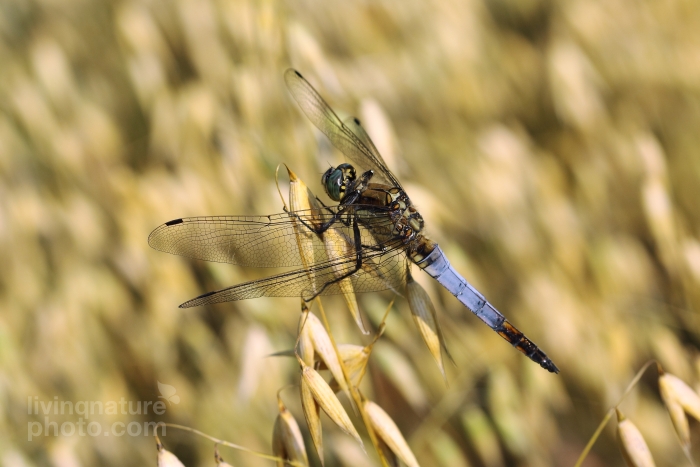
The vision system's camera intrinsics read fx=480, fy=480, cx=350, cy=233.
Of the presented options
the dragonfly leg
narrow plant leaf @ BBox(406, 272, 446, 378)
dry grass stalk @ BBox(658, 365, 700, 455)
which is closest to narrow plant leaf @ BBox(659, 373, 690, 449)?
dry grass stalk @ BBox(658, 365, 700, 455)

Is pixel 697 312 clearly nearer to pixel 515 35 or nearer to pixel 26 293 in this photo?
pixel 515 35

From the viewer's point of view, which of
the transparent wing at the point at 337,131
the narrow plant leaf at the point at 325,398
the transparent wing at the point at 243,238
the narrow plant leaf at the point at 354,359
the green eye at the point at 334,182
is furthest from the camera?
the transparent wing at the point at 337,131

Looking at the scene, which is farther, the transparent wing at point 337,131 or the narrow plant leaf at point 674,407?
the transparent wing at point 337,131

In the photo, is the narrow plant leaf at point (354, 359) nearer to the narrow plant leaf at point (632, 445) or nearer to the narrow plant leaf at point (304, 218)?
the narrow plant leaf at point (304, 218)

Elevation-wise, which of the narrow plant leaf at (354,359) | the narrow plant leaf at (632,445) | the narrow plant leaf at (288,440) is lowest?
the narrow plant leaf at (632,445)

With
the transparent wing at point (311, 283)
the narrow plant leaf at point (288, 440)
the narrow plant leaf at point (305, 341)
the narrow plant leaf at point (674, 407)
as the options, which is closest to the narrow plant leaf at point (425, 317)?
the transparent wing at point (311, 283)

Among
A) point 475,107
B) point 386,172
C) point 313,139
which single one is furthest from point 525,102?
point 313,139

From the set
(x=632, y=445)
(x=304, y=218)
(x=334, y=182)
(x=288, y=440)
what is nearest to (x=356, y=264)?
(x=304, y=218)
